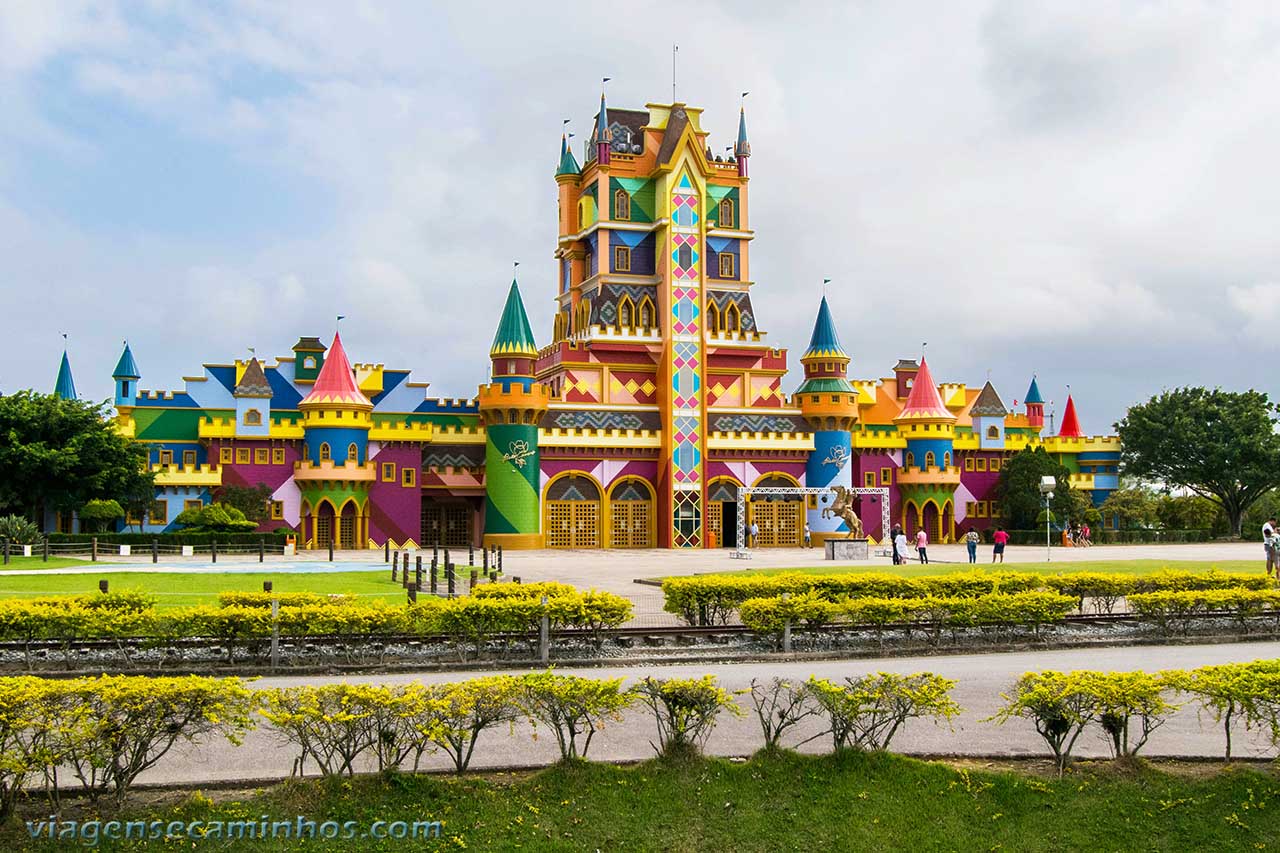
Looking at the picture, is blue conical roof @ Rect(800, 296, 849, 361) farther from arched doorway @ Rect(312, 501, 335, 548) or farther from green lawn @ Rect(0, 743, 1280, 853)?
green lawn @ Rect(0, 743, 1280, 853)

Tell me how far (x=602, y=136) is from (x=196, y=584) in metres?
38.9

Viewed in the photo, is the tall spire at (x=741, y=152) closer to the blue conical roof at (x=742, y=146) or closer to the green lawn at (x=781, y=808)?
the blue conical roof at (x=742, y=146)

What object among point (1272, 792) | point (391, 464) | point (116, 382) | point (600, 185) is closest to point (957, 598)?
point (1272, 792)

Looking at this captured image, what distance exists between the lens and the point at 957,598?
2212 centimetres

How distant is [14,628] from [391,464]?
129ft

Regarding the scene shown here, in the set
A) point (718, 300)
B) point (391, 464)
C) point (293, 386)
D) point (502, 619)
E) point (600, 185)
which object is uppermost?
point (600, 185)

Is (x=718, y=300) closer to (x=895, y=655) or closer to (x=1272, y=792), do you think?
(x=895, y=655)

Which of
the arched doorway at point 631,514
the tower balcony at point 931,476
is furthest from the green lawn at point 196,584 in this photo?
the tower balcony at point 931,476

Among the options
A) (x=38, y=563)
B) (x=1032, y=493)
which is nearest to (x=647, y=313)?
(x=1032, y=493)

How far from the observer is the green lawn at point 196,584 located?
26.3 metres

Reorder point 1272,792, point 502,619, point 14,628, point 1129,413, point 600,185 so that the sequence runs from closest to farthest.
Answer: point 1272,792 → point 14,628 → point 502,619 → point 600,185 → point 1129,413

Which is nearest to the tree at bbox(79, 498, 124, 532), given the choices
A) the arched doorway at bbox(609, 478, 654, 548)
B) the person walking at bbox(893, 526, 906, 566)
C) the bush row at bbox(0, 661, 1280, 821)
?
the arched doorway at bbox(609, 478, 654, 548)

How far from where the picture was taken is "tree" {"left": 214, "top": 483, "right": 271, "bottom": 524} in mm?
53844

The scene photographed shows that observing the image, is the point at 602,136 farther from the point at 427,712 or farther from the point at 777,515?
the point at 427,712
